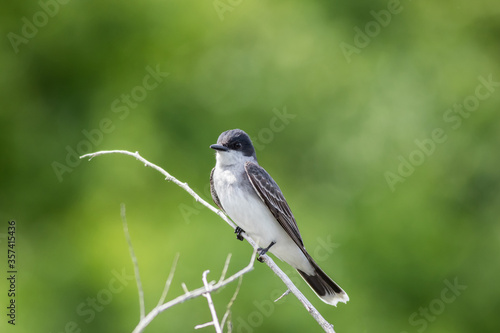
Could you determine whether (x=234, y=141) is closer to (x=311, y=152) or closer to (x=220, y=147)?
(x=220, y=147)

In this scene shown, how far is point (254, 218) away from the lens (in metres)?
6.34

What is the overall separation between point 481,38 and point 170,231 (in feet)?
24.8

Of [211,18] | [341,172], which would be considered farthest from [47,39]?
[341,172]

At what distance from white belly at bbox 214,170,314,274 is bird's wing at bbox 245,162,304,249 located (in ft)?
0.23

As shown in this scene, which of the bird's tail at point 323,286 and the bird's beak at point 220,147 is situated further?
the bird's tail at point 323,286

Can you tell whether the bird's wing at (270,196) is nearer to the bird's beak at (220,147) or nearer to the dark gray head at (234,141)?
the dark gray head at (234,141)

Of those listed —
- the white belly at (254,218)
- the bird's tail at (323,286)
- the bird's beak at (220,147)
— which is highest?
the bird's beak at (220,147)

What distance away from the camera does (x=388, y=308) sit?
11.8m

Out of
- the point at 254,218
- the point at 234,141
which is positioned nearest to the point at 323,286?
the point at 254,218

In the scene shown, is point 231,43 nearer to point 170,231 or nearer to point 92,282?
point 170,231

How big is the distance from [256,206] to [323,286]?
1068mm

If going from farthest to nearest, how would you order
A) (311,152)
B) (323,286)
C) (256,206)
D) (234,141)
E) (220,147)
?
(311,152) < (323,286) < (234,141) < (256,206) < (220,147)

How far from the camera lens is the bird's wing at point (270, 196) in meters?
6.43

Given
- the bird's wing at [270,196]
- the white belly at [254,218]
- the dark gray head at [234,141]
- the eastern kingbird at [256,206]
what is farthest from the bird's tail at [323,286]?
the dark gray head at [234,141]
